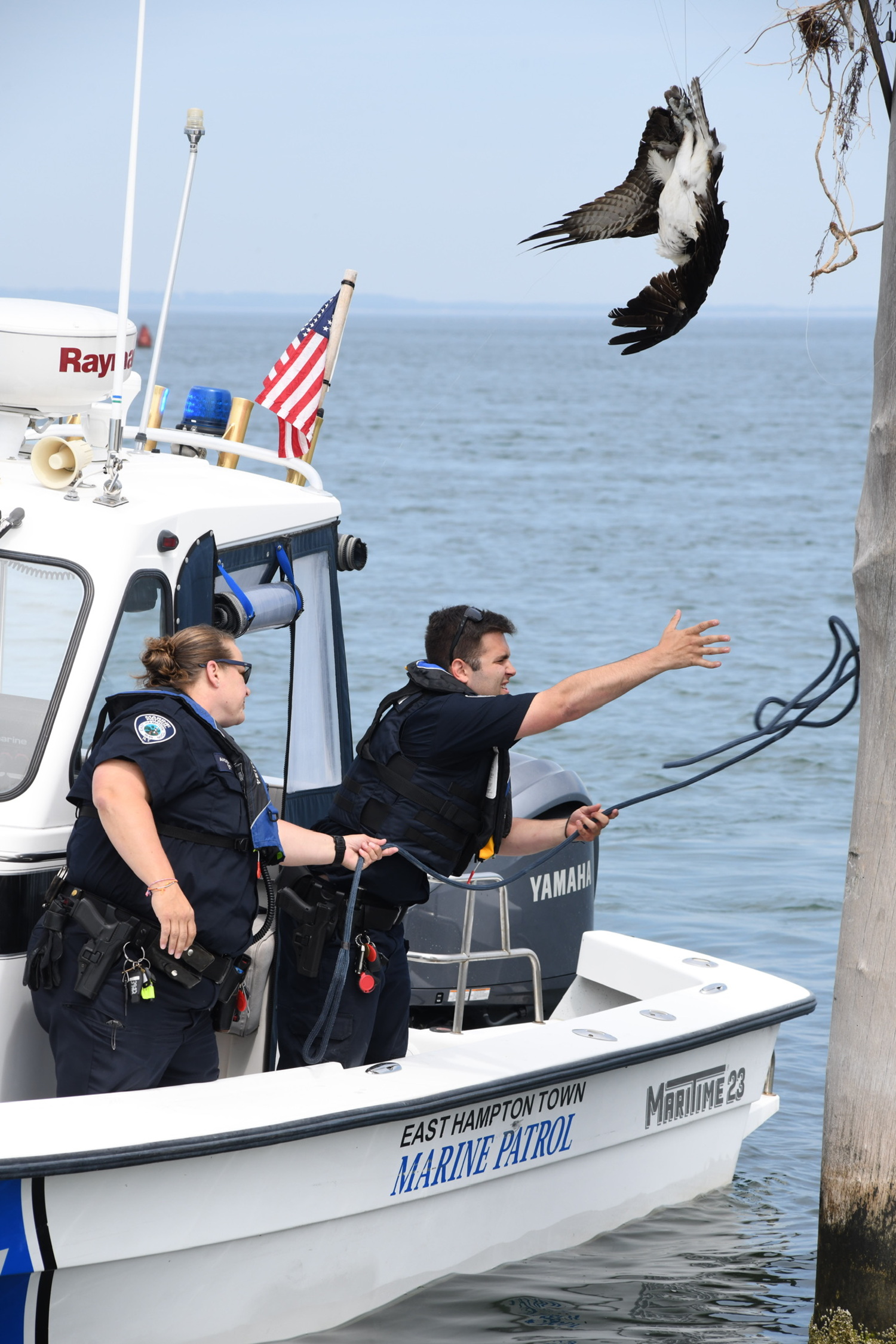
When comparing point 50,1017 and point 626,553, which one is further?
point 626,553

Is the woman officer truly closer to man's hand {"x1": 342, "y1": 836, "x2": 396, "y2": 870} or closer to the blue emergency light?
man's hand {"x1": 342, "y1": 836, "x2": 396, "y2": 870}

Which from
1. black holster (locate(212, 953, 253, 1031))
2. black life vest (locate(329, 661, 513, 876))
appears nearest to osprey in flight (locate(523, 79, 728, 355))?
black life vest (locate(329, 661, 513, 876))

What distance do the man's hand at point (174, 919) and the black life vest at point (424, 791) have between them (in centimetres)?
84

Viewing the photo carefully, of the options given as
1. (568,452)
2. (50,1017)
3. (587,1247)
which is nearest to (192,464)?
(50,1017)

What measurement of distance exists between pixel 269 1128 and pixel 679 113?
2.52 m

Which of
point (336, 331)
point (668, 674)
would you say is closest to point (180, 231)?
point (336, 331)

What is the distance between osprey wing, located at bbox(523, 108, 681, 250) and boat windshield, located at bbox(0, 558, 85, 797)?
146cm

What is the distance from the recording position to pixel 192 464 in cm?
490

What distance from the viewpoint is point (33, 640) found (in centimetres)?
411

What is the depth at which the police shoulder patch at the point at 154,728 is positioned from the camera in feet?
12.1

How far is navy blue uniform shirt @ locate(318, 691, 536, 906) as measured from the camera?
412cm

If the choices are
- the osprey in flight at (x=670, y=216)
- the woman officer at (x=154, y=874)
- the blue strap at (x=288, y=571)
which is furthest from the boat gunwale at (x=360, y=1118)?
the osprey in flight at (x=670, y=216)

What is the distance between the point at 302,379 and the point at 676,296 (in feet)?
6.45

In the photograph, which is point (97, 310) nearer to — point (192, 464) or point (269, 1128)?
point (192, 464)
